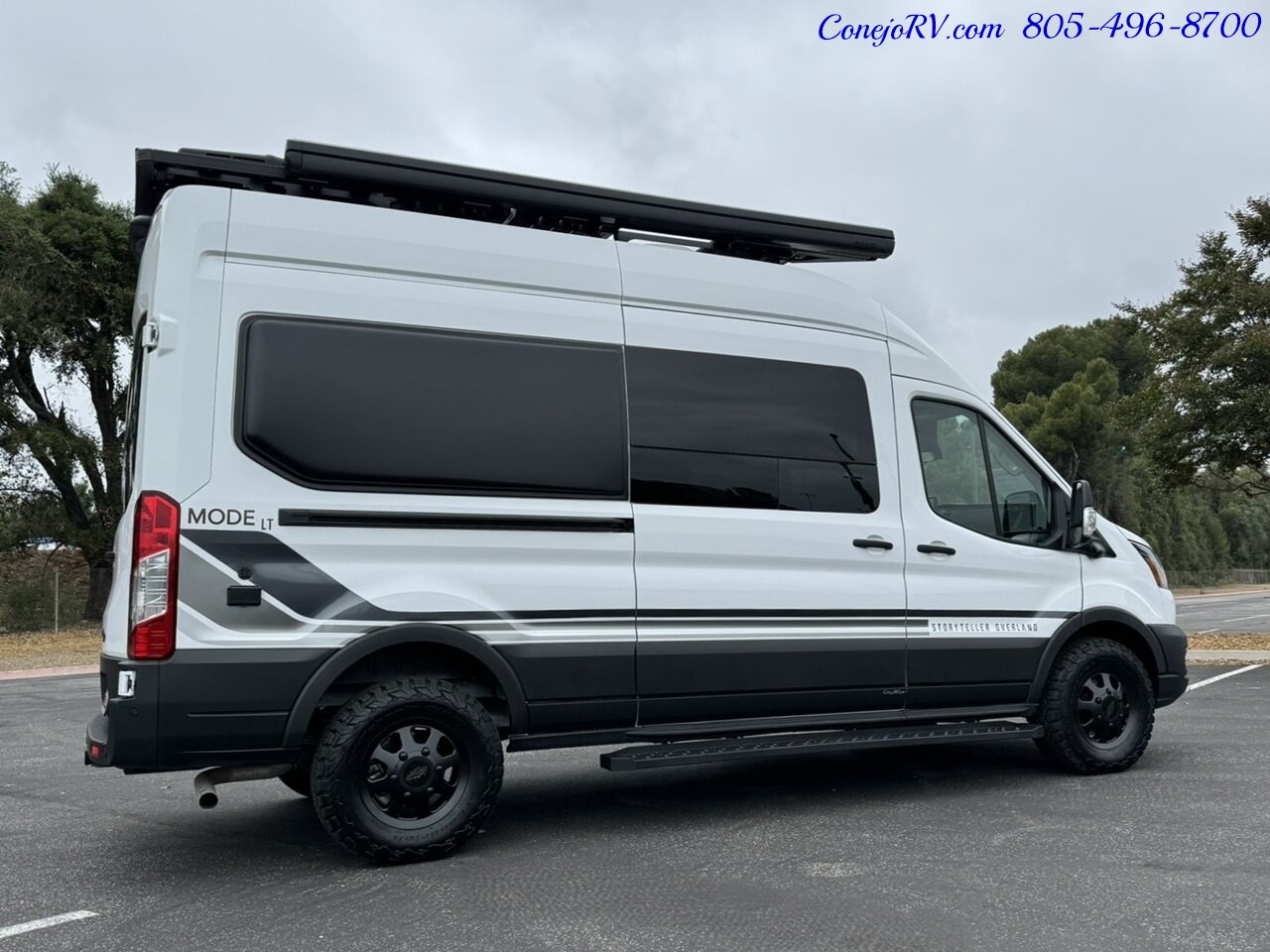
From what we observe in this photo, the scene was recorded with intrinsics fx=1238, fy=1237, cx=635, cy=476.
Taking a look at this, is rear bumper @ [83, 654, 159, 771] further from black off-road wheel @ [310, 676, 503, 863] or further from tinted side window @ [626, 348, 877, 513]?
tinted side window @ [626, 348, 877, 513]

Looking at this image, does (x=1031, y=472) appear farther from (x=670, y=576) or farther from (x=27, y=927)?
(x=27, y=927)

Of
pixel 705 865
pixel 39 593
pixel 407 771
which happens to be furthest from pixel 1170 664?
pixel 39 593

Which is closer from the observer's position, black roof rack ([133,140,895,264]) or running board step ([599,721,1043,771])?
black roof rack ([133,140,895,264])

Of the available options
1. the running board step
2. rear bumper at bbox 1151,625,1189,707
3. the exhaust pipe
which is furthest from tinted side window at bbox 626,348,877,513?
rear bumper at bbox 1151,625,1189,707

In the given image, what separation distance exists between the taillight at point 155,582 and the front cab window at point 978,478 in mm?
3910

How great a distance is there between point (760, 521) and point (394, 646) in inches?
75.4

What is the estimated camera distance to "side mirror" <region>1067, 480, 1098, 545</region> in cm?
709

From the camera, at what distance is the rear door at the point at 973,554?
6.64 meters

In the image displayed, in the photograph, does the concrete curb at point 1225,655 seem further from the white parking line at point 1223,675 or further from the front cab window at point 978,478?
the front cab window at point 978,478

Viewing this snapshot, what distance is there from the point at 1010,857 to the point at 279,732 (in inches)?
122

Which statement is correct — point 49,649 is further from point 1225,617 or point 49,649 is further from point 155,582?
point 1225,617

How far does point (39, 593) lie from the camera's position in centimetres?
2406

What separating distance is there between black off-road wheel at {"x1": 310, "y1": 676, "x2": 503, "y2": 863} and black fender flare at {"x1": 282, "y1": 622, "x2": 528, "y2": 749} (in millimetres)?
131

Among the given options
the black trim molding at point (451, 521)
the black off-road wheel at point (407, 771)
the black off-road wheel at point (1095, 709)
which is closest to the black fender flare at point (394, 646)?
the black off-road wheel at point (407, 771)
